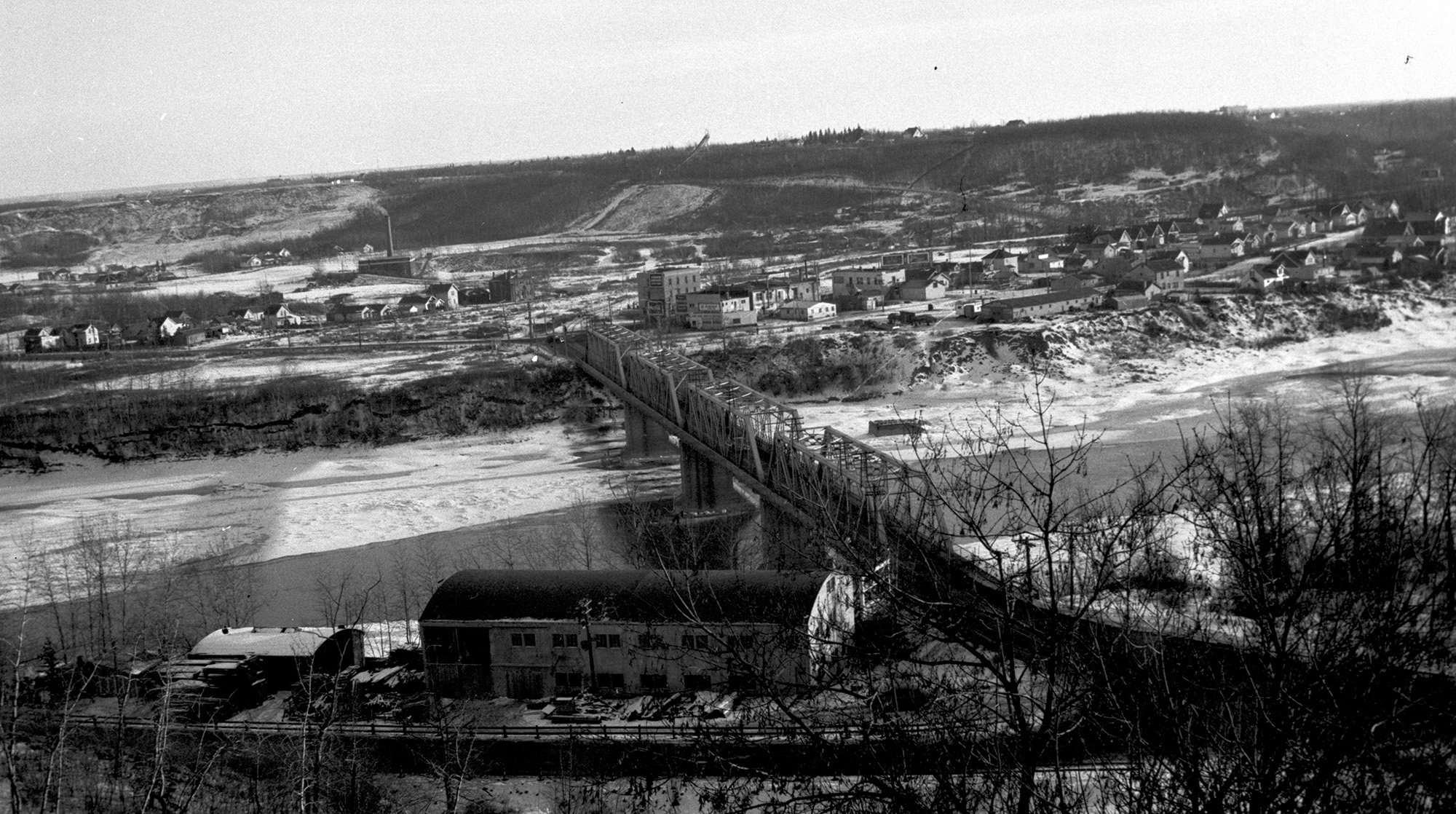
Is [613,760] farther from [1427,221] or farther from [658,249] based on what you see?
[658,249]

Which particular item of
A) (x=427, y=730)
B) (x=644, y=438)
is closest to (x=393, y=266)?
(x=644, y=438)

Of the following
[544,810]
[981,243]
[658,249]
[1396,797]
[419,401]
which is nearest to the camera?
[1396,797]

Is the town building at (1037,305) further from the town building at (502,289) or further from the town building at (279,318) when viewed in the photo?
the town building at (279,318)

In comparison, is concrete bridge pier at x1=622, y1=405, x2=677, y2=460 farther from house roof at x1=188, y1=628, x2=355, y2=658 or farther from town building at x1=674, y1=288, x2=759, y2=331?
town building at x1=674, y1=288, x2=759, y2=331

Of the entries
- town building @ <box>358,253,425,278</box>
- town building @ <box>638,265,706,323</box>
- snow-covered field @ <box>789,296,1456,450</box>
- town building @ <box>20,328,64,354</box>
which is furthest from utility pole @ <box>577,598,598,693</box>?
town building @ <box>358,253,425,278</box>

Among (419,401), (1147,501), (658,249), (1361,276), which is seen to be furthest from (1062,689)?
(658,249)

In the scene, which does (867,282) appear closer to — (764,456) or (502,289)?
(502,289)

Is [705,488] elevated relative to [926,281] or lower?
lower
